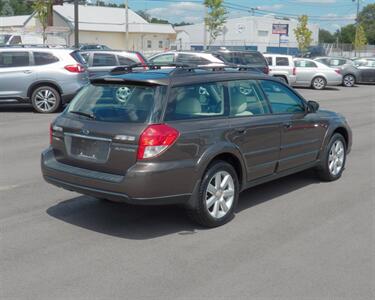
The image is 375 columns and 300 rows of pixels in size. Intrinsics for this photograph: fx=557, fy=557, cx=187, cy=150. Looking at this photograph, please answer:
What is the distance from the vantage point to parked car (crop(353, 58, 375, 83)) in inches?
1251

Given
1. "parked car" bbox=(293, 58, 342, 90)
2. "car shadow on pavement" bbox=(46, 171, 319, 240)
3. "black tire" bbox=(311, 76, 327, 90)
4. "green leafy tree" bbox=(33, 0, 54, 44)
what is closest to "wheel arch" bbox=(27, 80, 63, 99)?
"car shadow on pavement" bbox=(46, 171, 319, 240)

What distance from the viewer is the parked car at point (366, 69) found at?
3178 centimetres

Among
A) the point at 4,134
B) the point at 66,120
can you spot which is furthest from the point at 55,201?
the point at 4,134

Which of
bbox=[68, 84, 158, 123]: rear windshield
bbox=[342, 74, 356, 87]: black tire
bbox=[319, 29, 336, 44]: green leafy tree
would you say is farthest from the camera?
bbox=[319, 29, 336, 44]: green leafy tree

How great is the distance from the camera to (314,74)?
27.5m

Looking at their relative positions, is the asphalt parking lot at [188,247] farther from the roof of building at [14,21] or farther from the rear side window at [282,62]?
the roof of building at [14,21]

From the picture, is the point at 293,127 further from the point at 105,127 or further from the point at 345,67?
the point at 345,67

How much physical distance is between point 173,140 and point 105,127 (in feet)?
2.19

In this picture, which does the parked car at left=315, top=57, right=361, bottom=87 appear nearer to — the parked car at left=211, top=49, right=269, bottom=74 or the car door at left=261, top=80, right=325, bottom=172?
the parked car at left=211, top=49, right=269, bottom=74

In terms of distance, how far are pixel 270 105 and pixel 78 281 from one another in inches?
127

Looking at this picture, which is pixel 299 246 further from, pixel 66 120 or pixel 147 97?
pixel 66 120

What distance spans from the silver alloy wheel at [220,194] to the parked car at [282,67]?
20682 millimetres

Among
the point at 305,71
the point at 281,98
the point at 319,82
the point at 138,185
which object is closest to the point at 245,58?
the point at 305,71

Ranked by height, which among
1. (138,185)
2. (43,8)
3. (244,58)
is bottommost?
(138,185)
